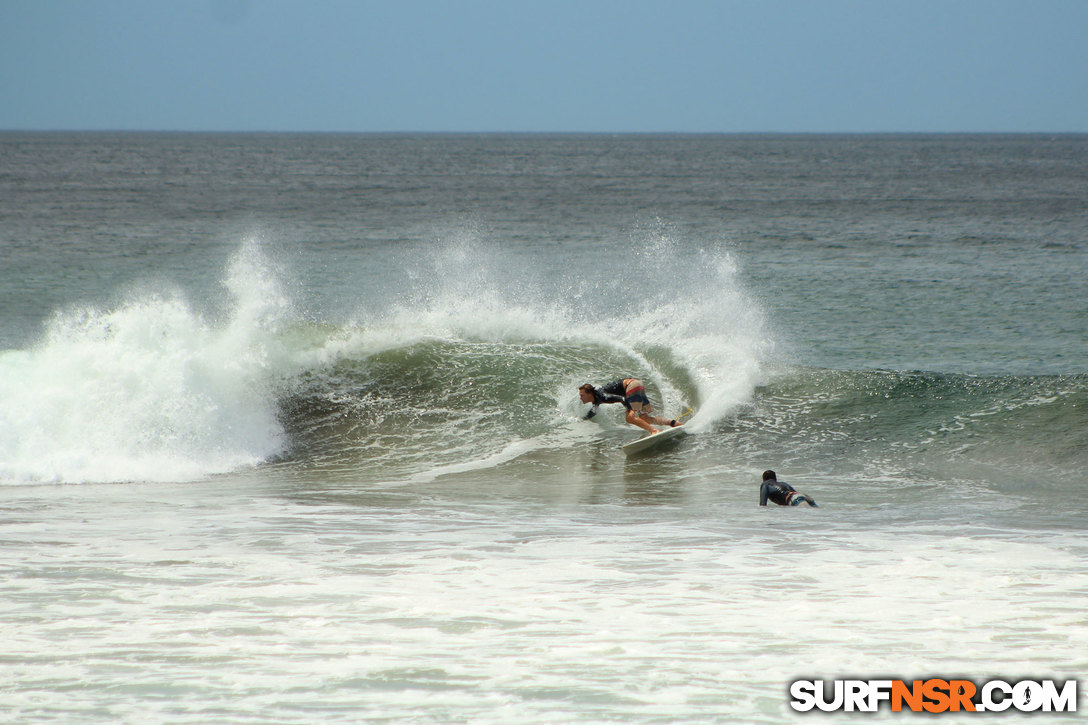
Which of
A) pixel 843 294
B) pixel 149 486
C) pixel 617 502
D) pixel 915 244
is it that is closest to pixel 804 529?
pixel 617 502

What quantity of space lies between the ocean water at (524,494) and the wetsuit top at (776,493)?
275 millimetres

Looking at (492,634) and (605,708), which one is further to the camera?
(492,634)

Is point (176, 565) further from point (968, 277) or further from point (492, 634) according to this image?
point (968, 277)

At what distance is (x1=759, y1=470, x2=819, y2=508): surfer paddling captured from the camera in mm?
9367

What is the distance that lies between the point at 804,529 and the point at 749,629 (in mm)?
2735

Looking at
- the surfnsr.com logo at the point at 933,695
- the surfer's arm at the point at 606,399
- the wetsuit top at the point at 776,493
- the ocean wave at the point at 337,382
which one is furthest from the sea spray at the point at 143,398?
the surfnsr.com logo at the point at 933,695

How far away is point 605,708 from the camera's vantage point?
461 cm

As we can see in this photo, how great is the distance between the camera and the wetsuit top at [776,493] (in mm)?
9484

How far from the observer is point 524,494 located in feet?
33.9

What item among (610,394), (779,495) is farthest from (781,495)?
(610,394)

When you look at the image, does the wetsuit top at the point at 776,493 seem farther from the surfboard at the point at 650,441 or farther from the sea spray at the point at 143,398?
the sea spray at the point at 143,398

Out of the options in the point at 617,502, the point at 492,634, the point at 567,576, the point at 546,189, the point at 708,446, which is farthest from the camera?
the point at 546,189

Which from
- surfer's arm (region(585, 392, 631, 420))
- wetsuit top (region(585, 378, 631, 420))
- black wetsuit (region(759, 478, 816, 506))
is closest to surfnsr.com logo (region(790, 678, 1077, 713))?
black wetsuit (region(759, 478, 816, 506))

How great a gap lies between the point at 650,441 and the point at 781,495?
2.74 meters
